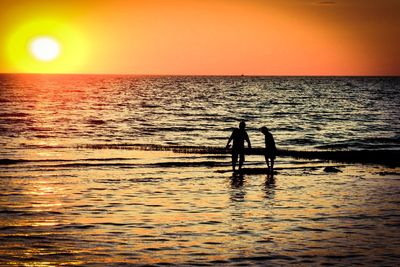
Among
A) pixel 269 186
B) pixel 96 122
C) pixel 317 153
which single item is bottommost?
pixel 317 153

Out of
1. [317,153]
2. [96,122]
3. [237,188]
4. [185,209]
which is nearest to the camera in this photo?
[185,209]

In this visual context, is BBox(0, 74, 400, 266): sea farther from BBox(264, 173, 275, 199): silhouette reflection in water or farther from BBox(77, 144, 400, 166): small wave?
BBox(77, 144, 400, 166): small wave

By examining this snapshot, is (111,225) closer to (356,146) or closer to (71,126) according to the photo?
(356,146)

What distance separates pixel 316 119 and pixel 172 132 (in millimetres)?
24810

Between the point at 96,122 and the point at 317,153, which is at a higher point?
the point at 96,122

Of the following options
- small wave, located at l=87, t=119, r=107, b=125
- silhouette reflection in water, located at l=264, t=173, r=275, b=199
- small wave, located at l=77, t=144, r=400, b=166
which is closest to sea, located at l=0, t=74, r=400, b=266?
silhouette reflection in water, located at l=264, t=173, r=275, b=199

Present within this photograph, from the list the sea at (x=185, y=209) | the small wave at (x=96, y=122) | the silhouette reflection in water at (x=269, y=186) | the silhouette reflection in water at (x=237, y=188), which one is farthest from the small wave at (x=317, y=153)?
the small wave at (x=96, y=122)

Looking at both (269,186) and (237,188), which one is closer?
(237,188)

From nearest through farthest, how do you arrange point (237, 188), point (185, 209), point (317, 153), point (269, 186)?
point (185, 209)
point (237, 188)
point (269, 186)
point (317, 153)

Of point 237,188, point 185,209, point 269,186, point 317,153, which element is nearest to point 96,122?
point 317,153

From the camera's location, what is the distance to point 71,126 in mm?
59469

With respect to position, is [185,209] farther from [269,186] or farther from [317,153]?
[317,153]

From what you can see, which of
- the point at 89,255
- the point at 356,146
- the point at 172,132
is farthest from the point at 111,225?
the point at 172,132

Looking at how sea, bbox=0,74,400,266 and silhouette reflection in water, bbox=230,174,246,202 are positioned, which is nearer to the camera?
sea, bbox=0,74,400,266
